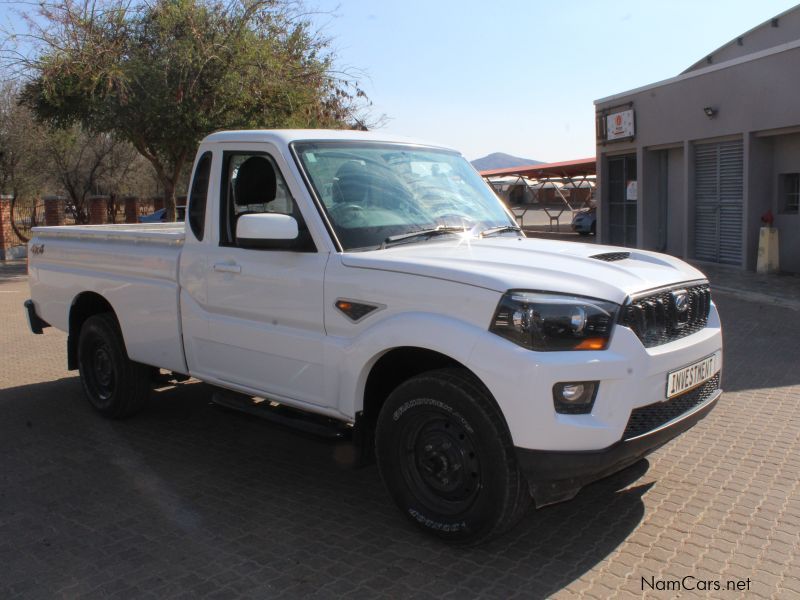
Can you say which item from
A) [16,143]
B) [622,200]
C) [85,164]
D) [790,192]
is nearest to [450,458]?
[790,192]

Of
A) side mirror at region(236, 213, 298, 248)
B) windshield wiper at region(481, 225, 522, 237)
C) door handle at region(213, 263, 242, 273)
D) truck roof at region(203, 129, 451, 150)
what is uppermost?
truck roof at region(203, 129, 451, 150)

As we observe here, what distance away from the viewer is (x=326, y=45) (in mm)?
21047

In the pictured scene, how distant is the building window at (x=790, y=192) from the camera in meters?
15.1

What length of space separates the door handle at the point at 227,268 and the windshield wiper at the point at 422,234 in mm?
995

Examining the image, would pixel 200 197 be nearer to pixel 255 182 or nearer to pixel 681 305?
pixel 255 182

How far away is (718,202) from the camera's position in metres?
16.8

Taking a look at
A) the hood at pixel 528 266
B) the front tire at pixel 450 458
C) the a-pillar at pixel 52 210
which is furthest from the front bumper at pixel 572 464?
the a-pillar at pixel 52 210

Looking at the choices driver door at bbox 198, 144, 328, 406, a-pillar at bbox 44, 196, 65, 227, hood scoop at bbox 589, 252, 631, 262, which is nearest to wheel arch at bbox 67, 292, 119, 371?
driver door at bbox 198, 144, 328, 406

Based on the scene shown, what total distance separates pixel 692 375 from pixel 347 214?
205 cm

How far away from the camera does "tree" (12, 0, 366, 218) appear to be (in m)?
18.6

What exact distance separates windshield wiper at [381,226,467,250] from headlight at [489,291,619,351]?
3.43 ft

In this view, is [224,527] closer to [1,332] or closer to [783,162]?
[1,332]

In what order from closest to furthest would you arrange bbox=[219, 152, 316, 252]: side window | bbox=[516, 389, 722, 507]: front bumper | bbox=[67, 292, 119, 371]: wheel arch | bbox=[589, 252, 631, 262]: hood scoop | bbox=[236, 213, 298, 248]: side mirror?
bbox=[516, 389, 722, 507]: front bumper, bbox=[236, 213, 298, 248]: side mirror, bbox=[589, 252, 631, 262]: hood scoop, bbox=[219, 152, 316, 252]: side window, bbox=[67, 292, 119, 371]: wheel arch

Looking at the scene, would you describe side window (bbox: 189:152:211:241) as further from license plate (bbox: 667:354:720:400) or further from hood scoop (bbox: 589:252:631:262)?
license plate (bbox: 667:354:720:400)
